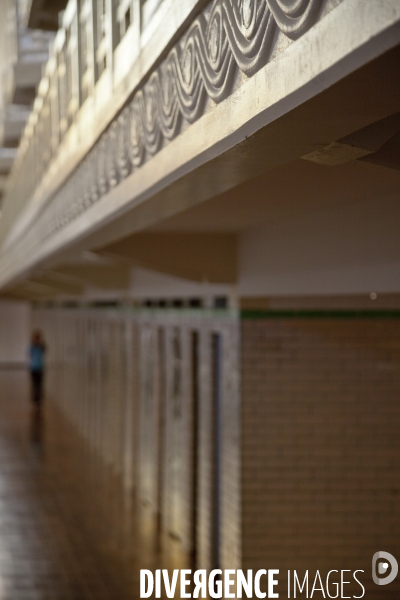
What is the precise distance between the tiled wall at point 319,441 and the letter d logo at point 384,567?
53mm

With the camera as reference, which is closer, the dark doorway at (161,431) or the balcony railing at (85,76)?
the balcony railing at (85,76)

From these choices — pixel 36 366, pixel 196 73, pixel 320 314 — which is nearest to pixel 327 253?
pixel 320 314

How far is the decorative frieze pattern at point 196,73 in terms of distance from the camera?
1589 millimetres

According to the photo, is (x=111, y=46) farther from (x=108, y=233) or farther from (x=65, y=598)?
(x=65, y=598)

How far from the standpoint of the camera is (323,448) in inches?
259

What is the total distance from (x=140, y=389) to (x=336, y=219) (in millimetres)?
6814

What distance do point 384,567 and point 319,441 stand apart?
105 centimetres

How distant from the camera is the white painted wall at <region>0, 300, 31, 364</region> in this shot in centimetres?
3556

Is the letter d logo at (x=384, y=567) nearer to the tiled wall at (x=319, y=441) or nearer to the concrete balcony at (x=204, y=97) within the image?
the tiled wall at (x=319, y=441)

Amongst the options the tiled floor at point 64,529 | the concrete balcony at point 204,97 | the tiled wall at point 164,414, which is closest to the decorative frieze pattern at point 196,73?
the concrete balcony at point 204,97

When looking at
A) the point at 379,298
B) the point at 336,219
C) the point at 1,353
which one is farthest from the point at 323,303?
the point at 1,353

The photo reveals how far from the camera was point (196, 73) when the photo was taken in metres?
2.28

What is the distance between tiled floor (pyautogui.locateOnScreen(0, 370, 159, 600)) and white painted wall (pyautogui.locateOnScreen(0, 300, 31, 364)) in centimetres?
2030

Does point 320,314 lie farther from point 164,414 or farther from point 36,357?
point 36,357
